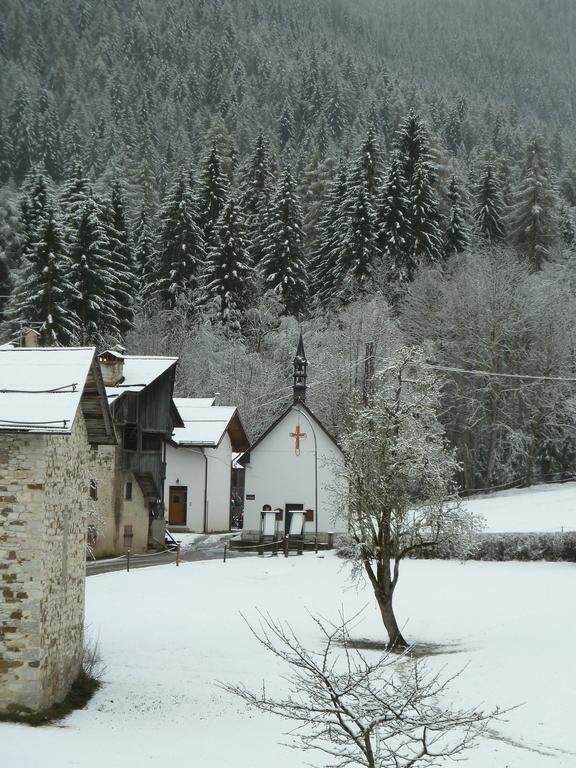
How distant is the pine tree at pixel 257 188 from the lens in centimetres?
7325

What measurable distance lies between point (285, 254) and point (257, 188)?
1391cm

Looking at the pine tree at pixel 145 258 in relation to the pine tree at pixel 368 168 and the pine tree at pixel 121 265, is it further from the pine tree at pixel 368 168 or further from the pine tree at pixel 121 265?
the pine tree at pixel 368 168

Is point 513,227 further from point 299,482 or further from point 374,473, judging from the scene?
point 374,473

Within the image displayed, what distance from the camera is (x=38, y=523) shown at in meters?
15.1

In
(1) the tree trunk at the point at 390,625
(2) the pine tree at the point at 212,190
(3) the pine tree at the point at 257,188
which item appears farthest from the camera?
(3) the pine tree at the point at 257,188

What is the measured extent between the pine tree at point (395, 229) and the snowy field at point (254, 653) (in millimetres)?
33985

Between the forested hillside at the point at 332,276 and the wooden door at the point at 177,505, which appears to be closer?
the wooden door at the point at 177,505

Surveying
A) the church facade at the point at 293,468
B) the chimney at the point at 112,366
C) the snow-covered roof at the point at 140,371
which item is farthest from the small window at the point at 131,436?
the church facade at the point at 293,468

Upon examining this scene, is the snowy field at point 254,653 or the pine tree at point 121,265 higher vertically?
the pine tree at point 121,265

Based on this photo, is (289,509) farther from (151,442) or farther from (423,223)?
(423,223)

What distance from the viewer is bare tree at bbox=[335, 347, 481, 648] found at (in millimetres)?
22609

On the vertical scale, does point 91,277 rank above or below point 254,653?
above

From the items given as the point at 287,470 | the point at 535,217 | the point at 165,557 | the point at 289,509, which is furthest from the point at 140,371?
the point at 535,217

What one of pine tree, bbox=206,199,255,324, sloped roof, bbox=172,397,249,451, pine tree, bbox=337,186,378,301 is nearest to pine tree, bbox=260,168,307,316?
pine tree, bbox=206,199,255,324
